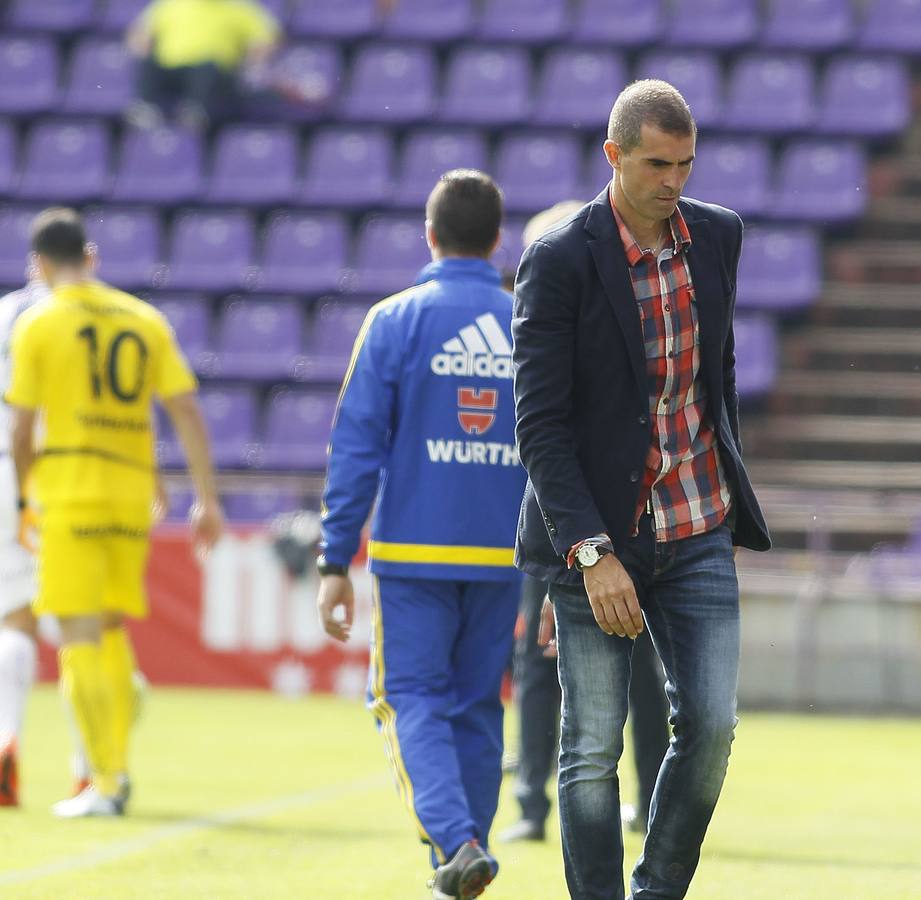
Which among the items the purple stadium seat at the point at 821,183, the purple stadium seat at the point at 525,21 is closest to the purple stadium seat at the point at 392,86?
the purple stadium seat at the point at 525,21

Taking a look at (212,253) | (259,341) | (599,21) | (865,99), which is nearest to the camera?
(259,341)

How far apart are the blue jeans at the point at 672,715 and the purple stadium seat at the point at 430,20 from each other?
45.7 ft

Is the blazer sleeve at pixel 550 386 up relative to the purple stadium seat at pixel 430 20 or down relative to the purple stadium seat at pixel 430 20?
down

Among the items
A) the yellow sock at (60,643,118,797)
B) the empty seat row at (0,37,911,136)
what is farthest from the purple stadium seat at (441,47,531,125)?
the yellow sock at (60,643,118,797)

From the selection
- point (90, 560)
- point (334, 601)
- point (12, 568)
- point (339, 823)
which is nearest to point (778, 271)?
point (12, 568)

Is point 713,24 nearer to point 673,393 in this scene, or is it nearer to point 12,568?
point 12,568

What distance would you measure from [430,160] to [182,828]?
33.5 feet

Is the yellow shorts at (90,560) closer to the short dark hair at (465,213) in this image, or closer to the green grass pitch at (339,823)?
the green grass pitch at (339,823)

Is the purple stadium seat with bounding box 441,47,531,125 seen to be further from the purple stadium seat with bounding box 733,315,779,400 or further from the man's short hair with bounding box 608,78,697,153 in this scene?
the man's short hair with bounding box 608,78,697,153

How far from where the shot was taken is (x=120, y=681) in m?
7.14

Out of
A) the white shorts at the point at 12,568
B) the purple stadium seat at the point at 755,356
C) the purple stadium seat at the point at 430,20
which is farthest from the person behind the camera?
the purple stadium seat at the point at 430,20

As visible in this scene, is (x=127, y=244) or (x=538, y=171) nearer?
(x=538, y=171)

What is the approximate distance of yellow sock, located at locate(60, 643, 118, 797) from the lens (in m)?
6.87

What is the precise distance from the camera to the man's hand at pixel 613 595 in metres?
3.83
